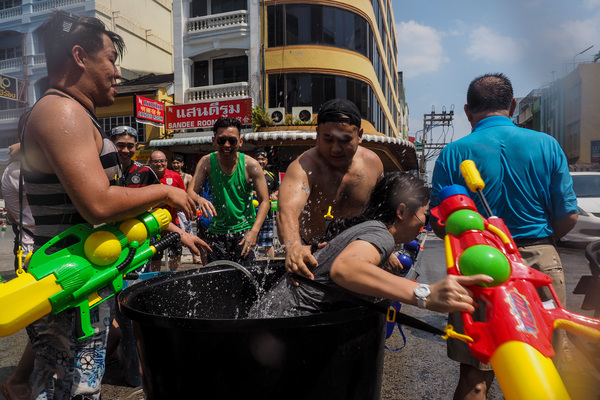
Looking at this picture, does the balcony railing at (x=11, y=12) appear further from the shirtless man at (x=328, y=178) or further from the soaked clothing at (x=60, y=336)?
the soaked clothing at (x=60, y=336)

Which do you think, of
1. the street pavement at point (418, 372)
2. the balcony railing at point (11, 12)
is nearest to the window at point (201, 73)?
the balcony railing at point (11, 12)

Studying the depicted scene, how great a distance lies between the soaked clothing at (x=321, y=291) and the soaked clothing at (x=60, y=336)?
0.65 m

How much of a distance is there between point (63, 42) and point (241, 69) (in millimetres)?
15885

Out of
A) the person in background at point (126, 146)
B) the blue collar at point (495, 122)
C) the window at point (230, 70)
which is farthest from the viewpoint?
the window at point (230, 70)

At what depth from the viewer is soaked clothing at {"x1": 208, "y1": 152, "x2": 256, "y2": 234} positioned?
3619 millimetres

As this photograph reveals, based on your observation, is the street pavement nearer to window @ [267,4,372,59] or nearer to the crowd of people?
the crowd of people

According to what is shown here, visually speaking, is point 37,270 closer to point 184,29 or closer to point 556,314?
point 556,314

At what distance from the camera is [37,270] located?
49.4 inches

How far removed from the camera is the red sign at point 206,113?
1514 cm

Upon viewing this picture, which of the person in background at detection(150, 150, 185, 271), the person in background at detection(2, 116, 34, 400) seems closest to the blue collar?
the person in background at detection(2, 116, 34, 400)

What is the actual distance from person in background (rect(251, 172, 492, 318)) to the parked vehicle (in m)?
6.93

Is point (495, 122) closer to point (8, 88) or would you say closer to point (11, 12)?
point (8, 88)

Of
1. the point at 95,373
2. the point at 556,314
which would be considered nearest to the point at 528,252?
the point at 556,314

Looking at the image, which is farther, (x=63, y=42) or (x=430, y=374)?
(x=430, y=374)
